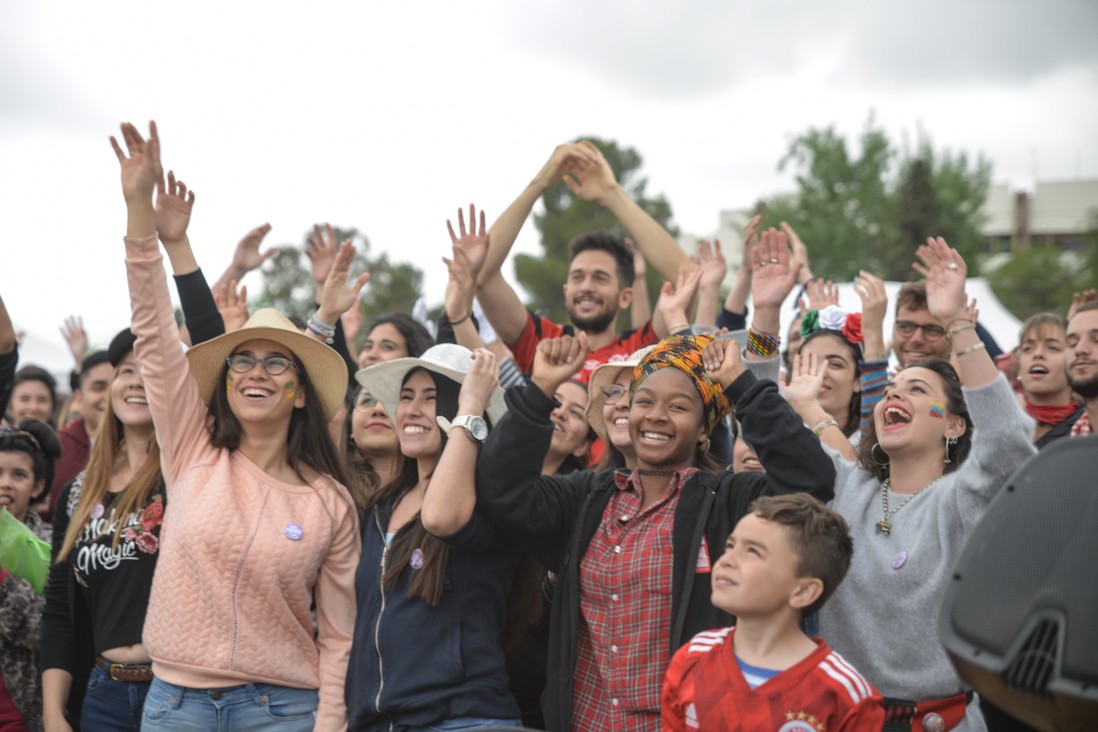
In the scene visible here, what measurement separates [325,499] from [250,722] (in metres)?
0.82

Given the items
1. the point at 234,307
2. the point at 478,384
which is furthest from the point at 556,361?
the point at 234,307

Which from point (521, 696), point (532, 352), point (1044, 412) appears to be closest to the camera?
point (521, 696)

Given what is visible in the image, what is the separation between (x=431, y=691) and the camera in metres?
3.49

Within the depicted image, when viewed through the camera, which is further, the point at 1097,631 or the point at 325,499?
A: the point at 325,499

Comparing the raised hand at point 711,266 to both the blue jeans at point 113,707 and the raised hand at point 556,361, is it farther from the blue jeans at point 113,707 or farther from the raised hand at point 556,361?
the blue jeans at point 113,707

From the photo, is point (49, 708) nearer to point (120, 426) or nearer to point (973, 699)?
point (120, 426)

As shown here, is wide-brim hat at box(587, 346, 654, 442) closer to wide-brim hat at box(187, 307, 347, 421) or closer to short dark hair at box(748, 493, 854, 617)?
wide-brim hat at box(187, 307, 347, 421)

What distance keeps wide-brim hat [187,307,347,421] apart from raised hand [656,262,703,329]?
1.43 metres

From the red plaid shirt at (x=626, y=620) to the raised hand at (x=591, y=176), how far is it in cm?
314

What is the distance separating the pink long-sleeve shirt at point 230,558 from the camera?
3.70 meters

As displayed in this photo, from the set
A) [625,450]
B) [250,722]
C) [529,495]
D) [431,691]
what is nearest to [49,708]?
[250,722]

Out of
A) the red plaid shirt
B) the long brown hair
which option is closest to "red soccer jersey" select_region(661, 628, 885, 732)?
the red plaid shirt

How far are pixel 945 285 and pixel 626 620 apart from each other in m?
1.53

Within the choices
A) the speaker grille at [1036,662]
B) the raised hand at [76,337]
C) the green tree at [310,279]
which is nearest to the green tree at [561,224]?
the green tree at [310,279]
